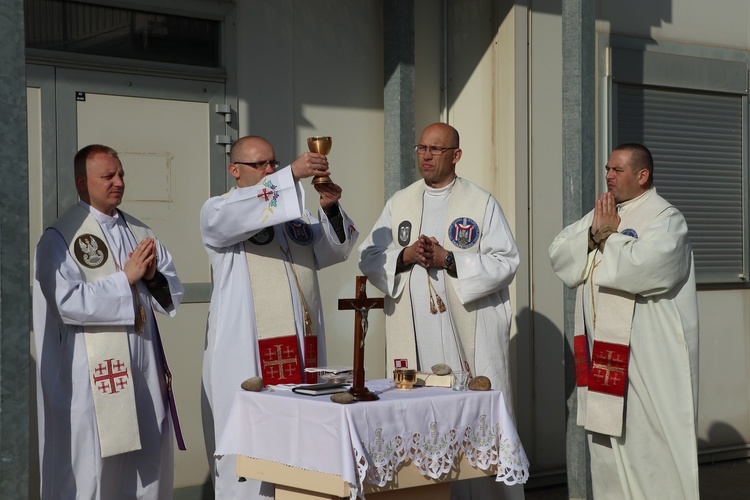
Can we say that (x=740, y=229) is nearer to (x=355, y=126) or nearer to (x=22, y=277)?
(x=355, y=126)

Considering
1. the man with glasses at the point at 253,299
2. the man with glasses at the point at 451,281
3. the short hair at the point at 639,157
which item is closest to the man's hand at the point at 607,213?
the short hair at the point at 639,157

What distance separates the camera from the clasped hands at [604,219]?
5887 millimetres

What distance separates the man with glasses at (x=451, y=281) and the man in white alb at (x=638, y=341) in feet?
1.57

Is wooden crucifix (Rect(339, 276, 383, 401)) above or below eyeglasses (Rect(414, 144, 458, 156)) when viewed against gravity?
below

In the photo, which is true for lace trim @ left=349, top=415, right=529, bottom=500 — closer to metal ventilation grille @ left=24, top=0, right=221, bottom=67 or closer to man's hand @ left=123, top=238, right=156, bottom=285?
man's hand @ left=123, top=238, right=156, bottom=285

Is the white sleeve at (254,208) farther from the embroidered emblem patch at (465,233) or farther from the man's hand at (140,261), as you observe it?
the embroidered emblem patch at (465,233)

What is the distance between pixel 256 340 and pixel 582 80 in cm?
274

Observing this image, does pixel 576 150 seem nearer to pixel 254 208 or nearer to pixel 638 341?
pixel 638 341

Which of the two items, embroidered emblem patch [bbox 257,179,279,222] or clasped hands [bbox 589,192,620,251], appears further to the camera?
clasped hands [bbox 589,192,620,251]

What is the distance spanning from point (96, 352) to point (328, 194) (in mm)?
1435

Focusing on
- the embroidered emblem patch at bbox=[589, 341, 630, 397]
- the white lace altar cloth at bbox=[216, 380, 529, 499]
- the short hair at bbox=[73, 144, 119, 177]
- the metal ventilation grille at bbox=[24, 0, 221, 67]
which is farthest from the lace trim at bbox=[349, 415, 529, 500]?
the metal ventilation grille at bbox=[24, 0, 221, 67]

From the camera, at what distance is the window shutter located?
858 centimetres

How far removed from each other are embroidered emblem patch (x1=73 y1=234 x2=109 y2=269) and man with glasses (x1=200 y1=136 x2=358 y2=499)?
1.78 ft

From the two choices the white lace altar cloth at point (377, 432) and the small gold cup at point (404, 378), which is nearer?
the white lace altar cloth at point (377, 432)
